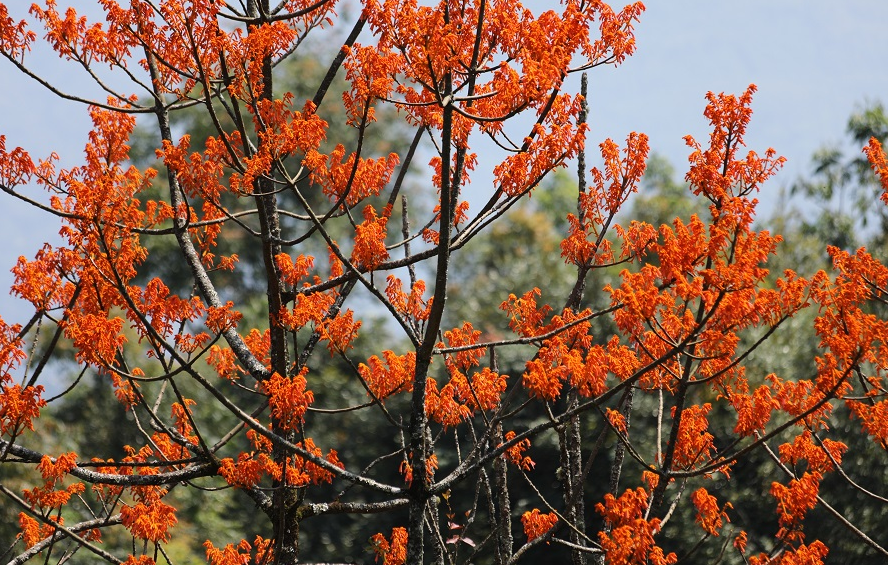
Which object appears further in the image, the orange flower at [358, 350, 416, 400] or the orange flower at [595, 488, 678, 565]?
the orange flower at [358, 350, 416, 400]

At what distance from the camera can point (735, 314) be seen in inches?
194

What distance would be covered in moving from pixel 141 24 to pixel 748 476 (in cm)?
1361

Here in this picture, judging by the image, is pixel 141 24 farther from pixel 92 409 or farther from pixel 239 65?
pixel 92 409

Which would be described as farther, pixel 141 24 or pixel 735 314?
pixel 141 24

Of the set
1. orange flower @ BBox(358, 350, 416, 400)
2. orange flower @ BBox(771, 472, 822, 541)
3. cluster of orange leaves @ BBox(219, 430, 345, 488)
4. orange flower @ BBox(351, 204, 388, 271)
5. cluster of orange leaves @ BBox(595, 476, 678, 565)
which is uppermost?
orange flower @ BBox(351, 204, 388, 271)

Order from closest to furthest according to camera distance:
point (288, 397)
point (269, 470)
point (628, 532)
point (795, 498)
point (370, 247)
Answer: point (628, 532) < point (288, 397) < point (370, 247) < point (269, 470) < point (795, 498)

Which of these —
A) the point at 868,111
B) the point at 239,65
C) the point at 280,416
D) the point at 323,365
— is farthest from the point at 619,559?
the point at 868,111

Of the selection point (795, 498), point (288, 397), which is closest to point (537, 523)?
point (795, 498)

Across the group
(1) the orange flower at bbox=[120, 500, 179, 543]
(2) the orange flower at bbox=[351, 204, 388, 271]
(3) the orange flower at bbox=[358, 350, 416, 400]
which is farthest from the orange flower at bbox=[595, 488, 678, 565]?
(1) the orange flower at bbox=[120, 500, 179, 543]

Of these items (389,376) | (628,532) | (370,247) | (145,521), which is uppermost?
(370,247)

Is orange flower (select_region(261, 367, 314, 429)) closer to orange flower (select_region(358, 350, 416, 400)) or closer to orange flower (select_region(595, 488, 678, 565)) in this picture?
orange flower (select_region(358, 350, 416, 400))

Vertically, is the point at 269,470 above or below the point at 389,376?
below

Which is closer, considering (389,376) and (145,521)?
(145,521)

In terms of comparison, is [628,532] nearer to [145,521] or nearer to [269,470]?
[269,470]
